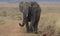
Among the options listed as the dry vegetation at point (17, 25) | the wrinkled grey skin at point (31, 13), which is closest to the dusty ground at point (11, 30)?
the dry vegetation at point (17, 25)

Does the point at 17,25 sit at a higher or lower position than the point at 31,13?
lower

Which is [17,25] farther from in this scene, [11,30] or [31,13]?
[31,13]

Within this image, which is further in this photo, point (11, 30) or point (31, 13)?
point (11, 30)

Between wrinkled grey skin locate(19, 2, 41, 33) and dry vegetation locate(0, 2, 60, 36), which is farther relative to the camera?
dry vegetation locate(0, 2, 60, 36)

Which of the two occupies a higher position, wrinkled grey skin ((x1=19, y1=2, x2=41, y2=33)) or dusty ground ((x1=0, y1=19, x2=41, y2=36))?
wrinkled grey skin ((x1=19, y1=2, x2=41, y2=33))

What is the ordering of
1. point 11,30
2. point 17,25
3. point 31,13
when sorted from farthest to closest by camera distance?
1. point 17,25
2. point 11,30
3. point 31,13

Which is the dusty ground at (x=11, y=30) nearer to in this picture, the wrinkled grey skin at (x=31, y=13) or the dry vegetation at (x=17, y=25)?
the dry vegetation at (x=17, y=25)

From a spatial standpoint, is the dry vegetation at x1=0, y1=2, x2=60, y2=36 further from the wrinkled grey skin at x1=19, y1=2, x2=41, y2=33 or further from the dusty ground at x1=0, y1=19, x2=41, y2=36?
the wrinkled grey skin at x1=19, y1=2, x2=41, y2=33

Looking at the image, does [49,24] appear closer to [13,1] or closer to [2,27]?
[2,27]

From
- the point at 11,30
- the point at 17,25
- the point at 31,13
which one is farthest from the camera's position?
the point at 17,25

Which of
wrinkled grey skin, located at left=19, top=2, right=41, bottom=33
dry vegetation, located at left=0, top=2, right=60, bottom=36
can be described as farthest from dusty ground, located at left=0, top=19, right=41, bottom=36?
wrinkled grey skin, located at left=19, top=2, right=41, bottom=33

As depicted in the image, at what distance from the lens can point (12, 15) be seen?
674 cm

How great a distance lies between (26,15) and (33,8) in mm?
207

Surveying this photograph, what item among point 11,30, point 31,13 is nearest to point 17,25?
point 11,30
